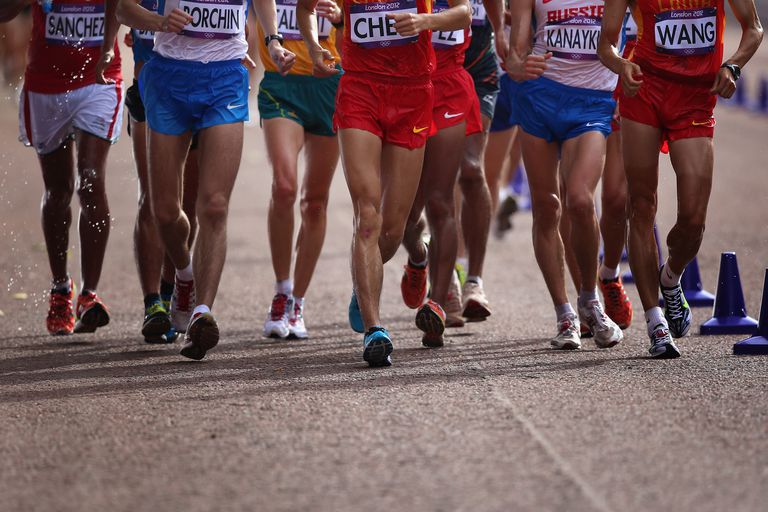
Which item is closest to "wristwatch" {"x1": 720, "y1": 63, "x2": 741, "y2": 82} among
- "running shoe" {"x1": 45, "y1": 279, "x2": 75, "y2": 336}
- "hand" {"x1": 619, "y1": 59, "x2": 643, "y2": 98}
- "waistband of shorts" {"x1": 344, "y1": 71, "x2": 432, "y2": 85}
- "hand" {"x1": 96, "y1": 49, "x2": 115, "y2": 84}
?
"hand" {"x1": 619, "y1": 59, "x2": 643, "y2": 98}

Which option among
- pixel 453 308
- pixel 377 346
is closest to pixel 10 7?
pixel 377 346

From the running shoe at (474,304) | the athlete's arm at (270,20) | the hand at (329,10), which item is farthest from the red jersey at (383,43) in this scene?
the running shoe at (474,304)

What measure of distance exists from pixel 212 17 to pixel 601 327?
271 centimetres

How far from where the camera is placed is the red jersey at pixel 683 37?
7332mm

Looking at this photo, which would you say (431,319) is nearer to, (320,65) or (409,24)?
(320,65)

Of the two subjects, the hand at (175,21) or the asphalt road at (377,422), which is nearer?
the asphalt road at (377,422)

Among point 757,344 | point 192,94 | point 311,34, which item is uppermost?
point 311,34

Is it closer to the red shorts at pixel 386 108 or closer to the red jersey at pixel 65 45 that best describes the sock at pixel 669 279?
the red shorts at pixel 386 108

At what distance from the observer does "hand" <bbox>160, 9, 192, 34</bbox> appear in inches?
293

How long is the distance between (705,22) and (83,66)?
12.4 feet

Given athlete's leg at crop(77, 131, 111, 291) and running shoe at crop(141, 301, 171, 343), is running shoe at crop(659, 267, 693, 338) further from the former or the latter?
athlete's leg at crop(77, 131, 111, 291)

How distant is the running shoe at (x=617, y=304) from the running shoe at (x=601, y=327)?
1.64 ft

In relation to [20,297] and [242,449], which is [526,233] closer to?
[20,297]

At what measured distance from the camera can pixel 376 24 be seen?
7352mm
